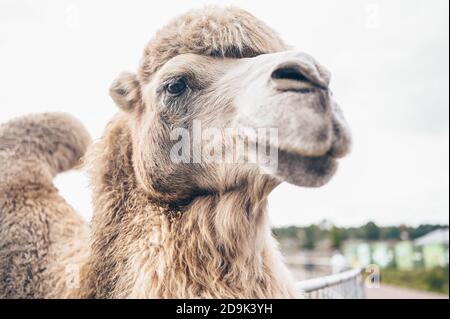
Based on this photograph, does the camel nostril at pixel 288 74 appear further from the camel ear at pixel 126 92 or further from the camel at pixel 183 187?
the camel ear at pixel 126 92

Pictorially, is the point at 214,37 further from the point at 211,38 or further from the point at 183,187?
the point at 183,187

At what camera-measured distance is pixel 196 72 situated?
4.68ft

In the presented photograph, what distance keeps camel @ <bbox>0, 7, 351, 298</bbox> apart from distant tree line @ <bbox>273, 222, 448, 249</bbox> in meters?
6.55

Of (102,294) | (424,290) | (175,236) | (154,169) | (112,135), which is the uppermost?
(112,135)

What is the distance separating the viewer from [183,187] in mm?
1405

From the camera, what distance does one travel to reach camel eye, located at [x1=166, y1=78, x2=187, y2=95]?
4.65 feet

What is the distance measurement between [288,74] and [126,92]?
665 mm

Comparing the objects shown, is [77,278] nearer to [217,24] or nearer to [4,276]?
[4,276]

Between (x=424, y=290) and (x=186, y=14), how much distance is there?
31.7ft

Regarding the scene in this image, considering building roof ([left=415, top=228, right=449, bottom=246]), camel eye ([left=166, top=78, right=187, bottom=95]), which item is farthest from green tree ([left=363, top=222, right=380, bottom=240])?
camel eye ([left=166, top=78, right=187, bottom=95])

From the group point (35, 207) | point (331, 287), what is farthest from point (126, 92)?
point (331, 287)

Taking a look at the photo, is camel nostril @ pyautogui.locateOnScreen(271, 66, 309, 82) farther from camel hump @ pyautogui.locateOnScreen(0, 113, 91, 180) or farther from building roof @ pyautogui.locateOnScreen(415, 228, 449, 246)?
building roof @ pyautogui.locateOnScreen(415, 228, 449, 246)

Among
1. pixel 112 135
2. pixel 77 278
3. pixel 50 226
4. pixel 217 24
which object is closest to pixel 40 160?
pixel 50 226

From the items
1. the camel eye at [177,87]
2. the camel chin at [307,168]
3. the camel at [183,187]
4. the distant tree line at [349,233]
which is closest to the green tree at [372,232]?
the distant tree line at [349,233]
